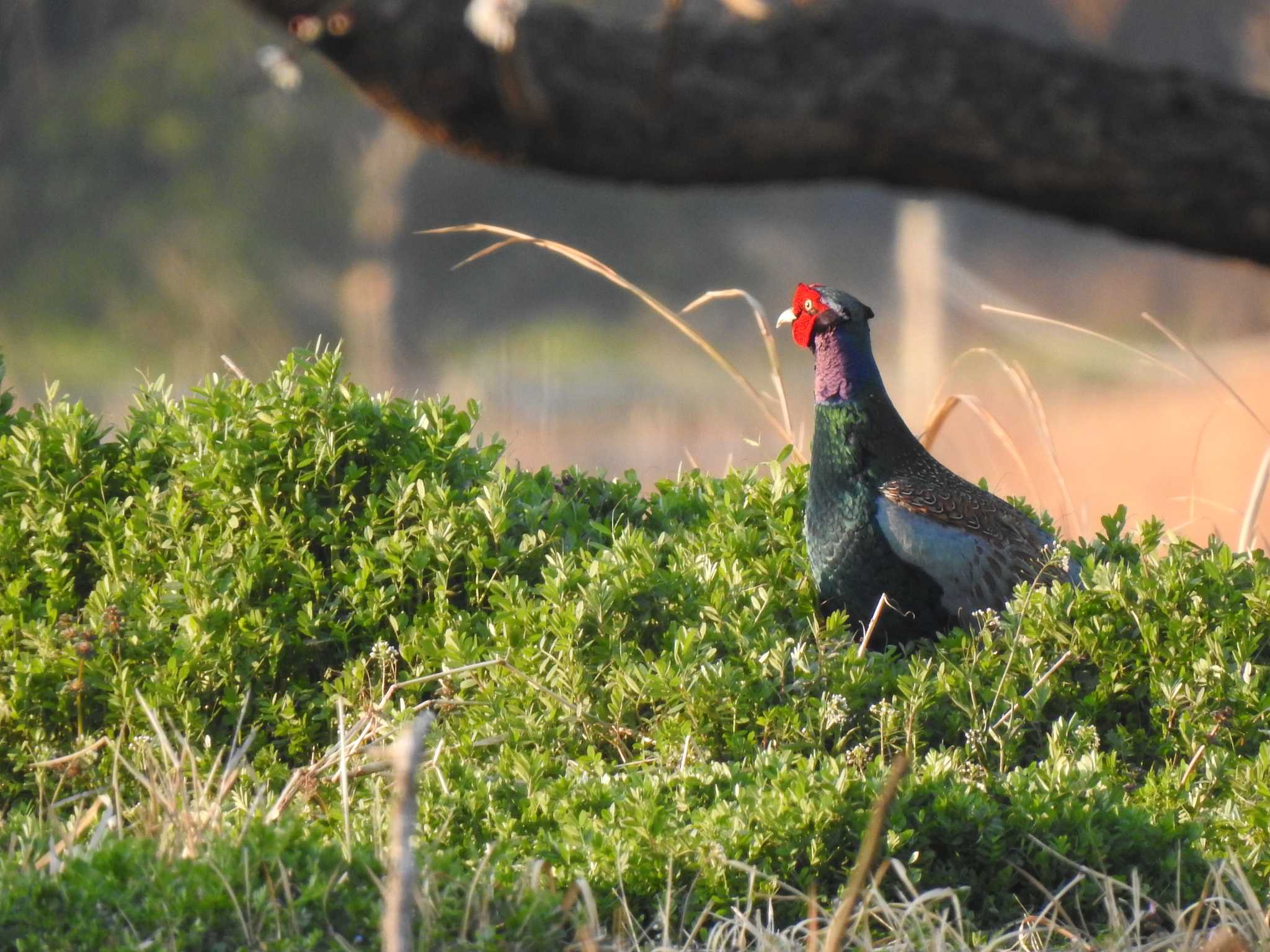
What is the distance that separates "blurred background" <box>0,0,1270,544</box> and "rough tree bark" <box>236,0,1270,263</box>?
11.5 metres

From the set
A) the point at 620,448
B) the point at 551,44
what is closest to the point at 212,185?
the point at 620,448

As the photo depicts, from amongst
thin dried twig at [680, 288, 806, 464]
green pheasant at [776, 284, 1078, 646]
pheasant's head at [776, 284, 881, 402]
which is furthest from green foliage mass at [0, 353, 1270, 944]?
pheasant's head at [776, 284, 881, 402]

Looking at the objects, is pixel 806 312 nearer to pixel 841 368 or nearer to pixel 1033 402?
pixel 841 368

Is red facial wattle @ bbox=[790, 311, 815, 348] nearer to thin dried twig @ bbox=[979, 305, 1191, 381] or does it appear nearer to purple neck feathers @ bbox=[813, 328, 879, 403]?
purple neck feathers @ bbox=[813, 328, 879, 403]

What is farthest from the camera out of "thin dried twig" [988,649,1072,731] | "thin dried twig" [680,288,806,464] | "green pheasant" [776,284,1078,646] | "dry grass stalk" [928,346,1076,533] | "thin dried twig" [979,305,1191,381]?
"dry grass stalk" [928,346,1076,533]

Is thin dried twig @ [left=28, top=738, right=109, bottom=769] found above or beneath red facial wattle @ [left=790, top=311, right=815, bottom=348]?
beneath

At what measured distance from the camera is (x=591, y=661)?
346 cm

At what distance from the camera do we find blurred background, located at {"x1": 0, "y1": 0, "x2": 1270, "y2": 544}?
19.8 m

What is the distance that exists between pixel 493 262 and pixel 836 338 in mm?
27767

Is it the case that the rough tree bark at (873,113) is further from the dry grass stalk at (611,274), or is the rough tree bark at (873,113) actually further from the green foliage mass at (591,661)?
the green foliage mass at (591,661)

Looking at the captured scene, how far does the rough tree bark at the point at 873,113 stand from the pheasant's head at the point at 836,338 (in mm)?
586

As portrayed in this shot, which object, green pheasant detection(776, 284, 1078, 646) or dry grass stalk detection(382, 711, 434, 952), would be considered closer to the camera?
dry grass stalk detection(382, 711, 434, 952)

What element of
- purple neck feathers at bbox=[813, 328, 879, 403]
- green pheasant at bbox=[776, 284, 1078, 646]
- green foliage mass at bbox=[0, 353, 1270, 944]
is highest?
purple neck feathers at bbox=[813, 328, 879, 403]

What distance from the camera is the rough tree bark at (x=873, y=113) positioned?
4.14 m
